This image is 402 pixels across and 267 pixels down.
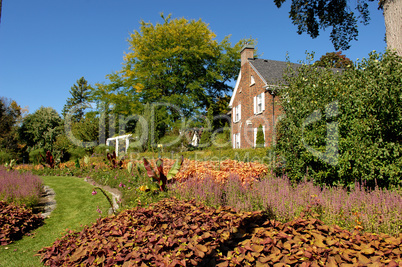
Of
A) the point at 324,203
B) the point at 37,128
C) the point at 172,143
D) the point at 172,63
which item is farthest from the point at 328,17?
the point at 37,128

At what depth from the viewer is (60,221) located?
19.5 feet

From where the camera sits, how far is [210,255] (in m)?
2.84

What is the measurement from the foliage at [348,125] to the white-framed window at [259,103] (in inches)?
474

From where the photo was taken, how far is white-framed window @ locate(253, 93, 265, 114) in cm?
1858

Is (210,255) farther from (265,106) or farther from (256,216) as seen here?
(265,106)

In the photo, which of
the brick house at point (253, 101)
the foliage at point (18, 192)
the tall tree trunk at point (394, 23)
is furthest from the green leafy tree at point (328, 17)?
the foliage at point (18, 192)

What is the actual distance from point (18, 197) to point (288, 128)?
6.61 m

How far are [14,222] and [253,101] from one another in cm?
1732

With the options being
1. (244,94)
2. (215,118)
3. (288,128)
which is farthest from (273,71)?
(288,128)

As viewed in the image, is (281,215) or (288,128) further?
(288,128)

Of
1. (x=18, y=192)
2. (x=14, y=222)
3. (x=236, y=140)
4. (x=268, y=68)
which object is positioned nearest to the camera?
(x=14, y=222)

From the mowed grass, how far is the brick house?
1215 cm

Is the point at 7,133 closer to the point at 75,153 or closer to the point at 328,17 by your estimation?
the point at 75,153

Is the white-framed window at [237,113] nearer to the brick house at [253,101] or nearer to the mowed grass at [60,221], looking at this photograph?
the brick house at [253,101]
